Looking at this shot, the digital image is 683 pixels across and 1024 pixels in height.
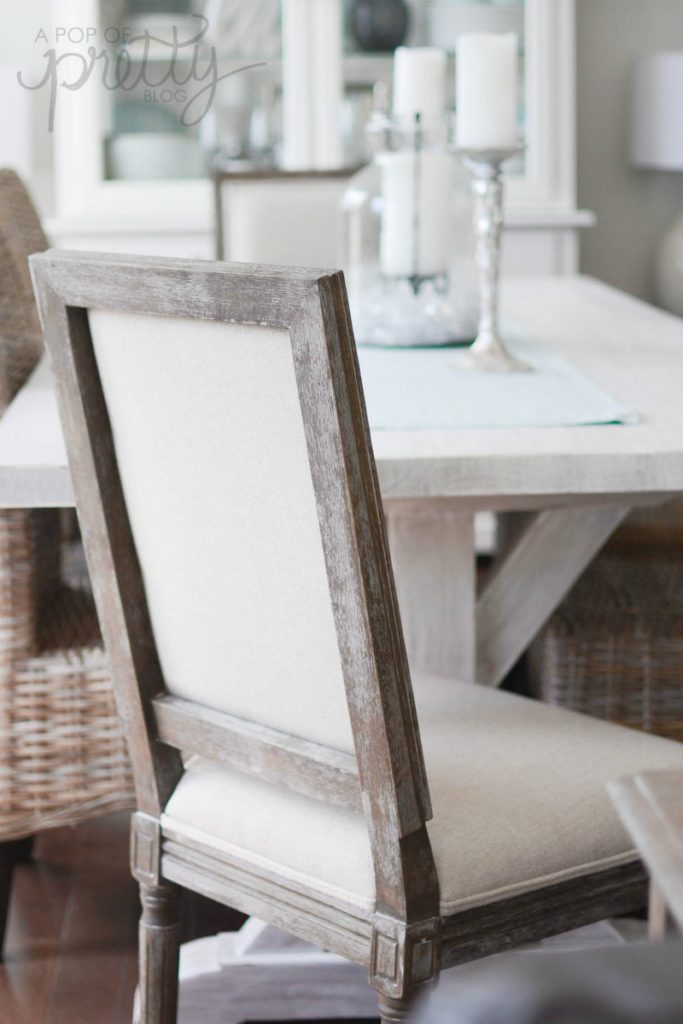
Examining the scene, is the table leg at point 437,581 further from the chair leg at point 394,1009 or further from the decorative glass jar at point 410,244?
the chair leg at point 394,1009

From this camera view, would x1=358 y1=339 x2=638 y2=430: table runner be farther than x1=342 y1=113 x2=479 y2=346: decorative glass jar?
No

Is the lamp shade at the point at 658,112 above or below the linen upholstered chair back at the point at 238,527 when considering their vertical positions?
above

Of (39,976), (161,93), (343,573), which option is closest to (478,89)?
(343,573)

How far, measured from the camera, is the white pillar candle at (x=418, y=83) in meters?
1.98

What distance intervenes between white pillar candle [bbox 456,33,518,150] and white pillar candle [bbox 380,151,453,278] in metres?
0.16

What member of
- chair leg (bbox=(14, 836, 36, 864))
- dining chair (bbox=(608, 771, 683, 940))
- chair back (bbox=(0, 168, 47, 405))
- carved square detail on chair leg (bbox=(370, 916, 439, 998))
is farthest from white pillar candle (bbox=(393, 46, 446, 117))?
dining chair (bbox=(608, 771, 683, 940))

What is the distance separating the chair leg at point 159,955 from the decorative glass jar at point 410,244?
86 cm

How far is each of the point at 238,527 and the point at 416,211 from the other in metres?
0.94

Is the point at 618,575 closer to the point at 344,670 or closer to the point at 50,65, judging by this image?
the point at 344,670

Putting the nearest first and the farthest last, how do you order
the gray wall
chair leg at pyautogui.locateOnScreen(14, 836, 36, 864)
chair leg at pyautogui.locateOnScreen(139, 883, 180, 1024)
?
1. chair leg at pyautogui.locateOnScreen(139, 883, 180, 1024)
2. chair leg at pyautogui.locateOnScreen(14, 836, 36, 864)
3. the gray wall

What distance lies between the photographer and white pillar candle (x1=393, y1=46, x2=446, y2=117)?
1981mm

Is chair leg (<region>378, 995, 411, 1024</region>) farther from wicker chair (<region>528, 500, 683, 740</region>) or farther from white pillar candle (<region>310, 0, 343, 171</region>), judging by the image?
white pillar candle (<region>310, 0, 343, 171</region>)

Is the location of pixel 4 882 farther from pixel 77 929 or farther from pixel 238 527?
pixel 238 527

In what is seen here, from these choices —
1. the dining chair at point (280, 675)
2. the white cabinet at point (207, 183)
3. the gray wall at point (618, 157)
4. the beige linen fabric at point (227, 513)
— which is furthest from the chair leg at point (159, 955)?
the gray wall at point (618, 157)
